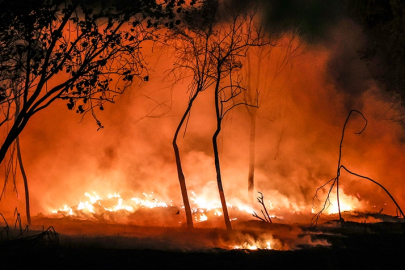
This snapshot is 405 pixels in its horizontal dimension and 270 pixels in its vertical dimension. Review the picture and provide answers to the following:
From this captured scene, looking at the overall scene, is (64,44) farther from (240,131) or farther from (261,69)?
(240,131)

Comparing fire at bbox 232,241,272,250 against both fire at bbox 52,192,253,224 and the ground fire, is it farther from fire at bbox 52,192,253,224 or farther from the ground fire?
fire at bbox 52,192,253,224

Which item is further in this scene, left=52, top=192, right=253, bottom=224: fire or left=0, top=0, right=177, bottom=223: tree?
left=52, top=192, right=253, bottom=224: fire

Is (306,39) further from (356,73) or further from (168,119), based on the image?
(168,119)

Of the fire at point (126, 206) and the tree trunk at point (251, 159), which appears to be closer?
the fire at point (126, 206)

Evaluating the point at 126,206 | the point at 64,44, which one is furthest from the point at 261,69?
the point at 64,44

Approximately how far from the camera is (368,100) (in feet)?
65.8

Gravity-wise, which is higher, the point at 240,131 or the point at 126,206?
the point at 240,131

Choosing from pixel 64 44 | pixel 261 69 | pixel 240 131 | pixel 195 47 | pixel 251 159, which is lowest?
pixel 251 159

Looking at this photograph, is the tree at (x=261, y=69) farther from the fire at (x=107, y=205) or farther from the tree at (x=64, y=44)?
the tree at (x=64, y=44)

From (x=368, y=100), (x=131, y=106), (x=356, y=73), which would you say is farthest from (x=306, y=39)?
(x=131, y=106)

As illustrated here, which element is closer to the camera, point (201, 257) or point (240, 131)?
point (201, 257)

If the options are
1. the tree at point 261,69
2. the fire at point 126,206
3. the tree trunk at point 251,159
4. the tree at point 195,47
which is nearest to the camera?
the tree at point 195,47

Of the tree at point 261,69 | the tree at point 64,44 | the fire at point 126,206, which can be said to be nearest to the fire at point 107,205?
the fire at point 126,206

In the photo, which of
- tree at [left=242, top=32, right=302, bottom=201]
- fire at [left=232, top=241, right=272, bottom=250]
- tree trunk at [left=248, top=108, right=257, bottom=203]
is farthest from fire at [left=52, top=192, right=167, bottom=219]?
fire at [left=232, top=241, right=272, bottom=250]
